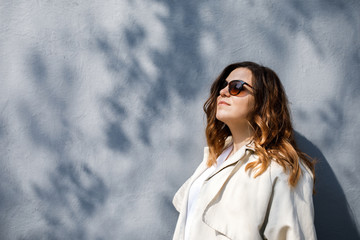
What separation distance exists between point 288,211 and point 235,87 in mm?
797

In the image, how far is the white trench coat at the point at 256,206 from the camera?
1565 millimetres

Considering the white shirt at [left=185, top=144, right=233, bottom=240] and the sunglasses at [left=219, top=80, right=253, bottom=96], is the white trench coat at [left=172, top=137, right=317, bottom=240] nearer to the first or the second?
the white shirt at [left=185, top=144, right=233, bottom=240]

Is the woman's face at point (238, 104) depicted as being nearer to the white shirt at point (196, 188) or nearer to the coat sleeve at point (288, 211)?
the white shirt at point (196, 188)

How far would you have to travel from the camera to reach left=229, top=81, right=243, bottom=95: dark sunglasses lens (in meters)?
1.85

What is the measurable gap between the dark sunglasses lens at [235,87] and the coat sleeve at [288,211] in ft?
1.78

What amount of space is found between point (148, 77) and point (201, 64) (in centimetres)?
44

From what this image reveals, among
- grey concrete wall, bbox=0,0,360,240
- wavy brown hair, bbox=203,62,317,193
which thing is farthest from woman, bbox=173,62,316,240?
grey concrete wall, bbox=0,0,360,240

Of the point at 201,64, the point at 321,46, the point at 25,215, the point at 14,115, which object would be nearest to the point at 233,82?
the point at 201,64

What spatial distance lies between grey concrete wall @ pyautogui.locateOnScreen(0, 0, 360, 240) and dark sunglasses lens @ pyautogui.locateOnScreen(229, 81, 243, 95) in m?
0.51

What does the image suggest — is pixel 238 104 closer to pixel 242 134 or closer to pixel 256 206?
pixel 242 134

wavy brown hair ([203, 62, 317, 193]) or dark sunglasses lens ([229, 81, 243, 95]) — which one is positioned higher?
dark sunglasses lens ([229, 81, 243, 95])

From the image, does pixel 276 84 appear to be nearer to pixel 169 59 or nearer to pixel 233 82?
pixel 233 82

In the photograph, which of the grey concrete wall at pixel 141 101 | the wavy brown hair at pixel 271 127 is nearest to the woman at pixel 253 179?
the wavy brown hair at pixel 271 127

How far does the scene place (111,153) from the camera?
2336 millimetres
